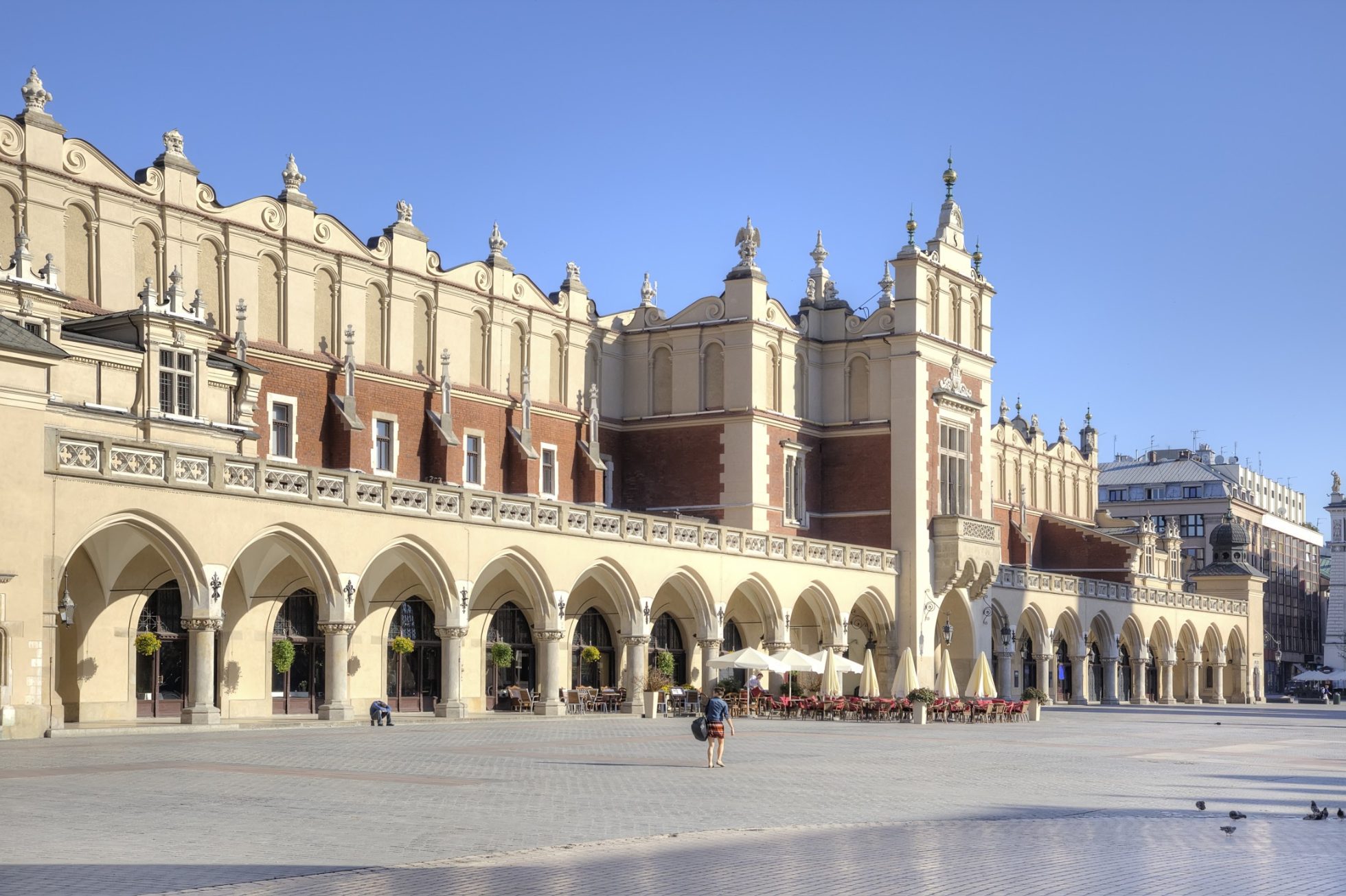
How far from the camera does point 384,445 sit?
54375 millimetres

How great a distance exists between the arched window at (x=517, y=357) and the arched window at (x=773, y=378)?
10.4 meters

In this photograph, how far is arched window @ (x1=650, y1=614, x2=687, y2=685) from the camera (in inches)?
2403

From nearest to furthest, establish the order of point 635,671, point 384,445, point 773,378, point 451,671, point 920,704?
point 451,671
point 635,671
point 920,704
point 384,445
point 773,378

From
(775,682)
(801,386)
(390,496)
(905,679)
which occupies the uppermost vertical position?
(801,386)

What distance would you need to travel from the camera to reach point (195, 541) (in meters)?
37.9

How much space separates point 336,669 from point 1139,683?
190 feet

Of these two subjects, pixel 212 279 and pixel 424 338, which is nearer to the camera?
pixel 212 279

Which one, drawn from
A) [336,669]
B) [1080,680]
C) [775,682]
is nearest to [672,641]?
[775,682]

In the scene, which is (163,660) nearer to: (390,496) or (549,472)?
(390,496)

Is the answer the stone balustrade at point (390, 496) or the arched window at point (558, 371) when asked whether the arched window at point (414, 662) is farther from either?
the arched window at point (558, 371)

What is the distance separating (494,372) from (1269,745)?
2779 cm

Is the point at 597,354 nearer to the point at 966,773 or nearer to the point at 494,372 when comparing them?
the point at 494,372

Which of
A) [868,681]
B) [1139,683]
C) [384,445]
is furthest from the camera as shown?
[1139,683]

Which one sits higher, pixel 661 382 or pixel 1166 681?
pixel 661 382
